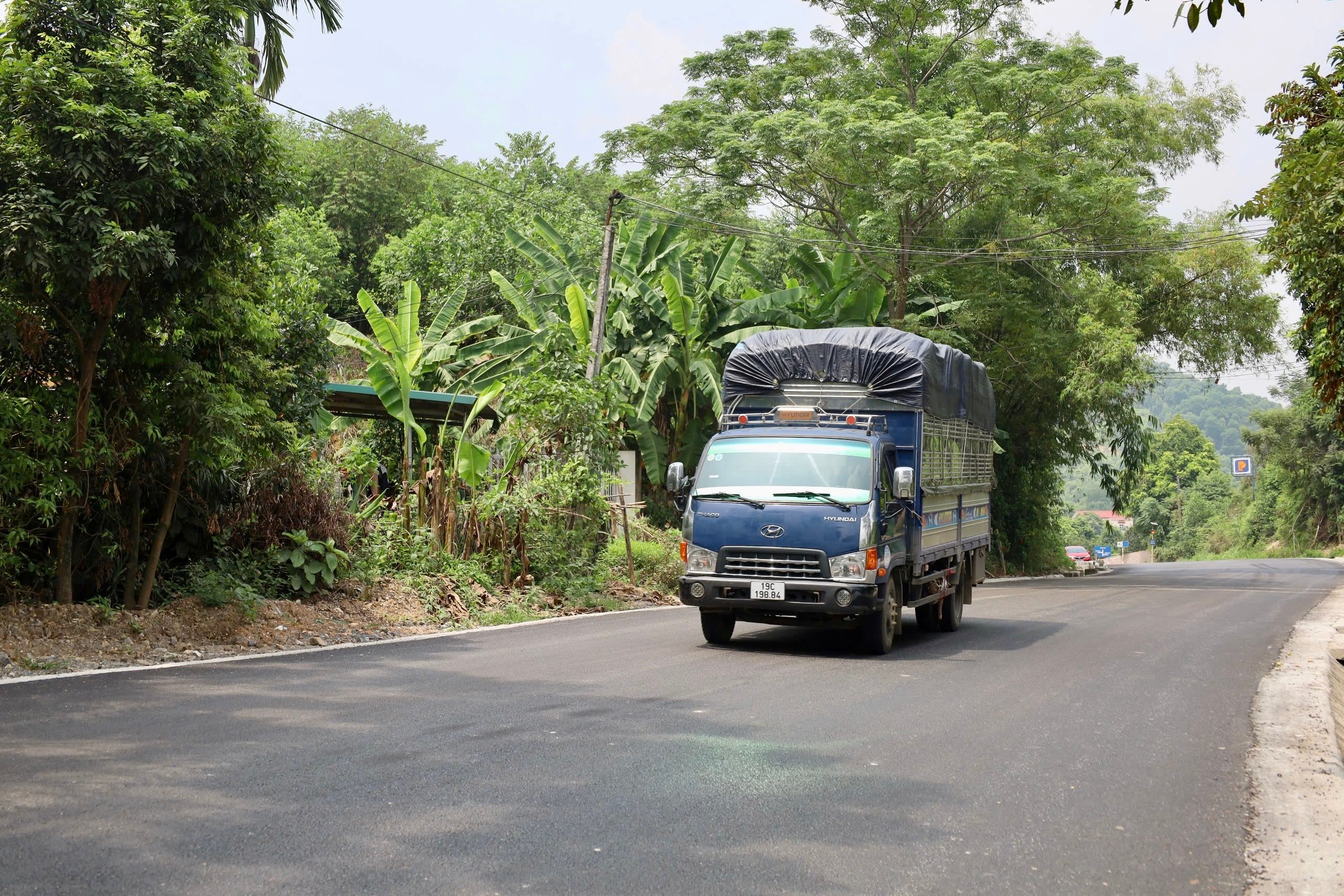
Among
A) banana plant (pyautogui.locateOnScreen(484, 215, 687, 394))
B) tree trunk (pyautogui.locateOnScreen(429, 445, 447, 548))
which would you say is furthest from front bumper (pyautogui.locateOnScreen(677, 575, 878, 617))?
banana plant (pyautogui.locateOnScreen(484, 215, 687, 394))

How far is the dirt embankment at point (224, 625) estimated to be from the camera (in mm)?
10297

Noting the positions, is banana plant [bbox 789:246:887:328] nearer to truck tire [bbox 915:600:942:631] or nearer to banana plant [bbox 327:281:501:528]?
banana plant [bbox 327:281:501:528]

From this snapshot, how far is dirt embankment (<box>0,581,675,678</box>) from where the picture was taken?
10.3 m

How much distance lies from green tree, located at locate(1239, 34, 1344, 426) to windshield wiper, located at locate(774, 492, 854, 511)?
15.6ft

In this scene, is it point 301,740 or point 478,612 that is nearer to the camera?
point 301,740

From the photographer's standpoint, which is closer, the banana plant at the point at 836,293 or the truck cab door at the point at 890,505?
the truck cab door at the point at 890,505

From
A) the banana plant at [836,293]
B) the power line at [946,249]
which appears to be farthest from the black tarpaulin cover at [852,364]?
the power line at [946,249]

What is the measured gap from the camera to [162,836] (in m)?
5.21

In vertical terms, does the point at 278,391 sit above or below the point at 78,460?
above

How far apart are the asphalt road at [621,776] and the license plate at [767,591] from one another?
2.12 feet

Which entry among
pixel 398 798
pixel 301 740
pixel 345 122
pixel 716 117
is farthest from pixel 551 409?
pixel 345 122

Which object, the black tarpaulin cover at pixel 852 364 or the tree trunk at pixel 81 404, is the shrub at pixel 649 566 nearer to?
the black tarpaulin cover at pixel 852 364

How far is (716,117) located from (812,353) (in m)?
18.1

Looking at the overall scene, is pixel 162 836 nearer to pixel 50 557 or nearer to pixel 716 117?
pixel 50 557
